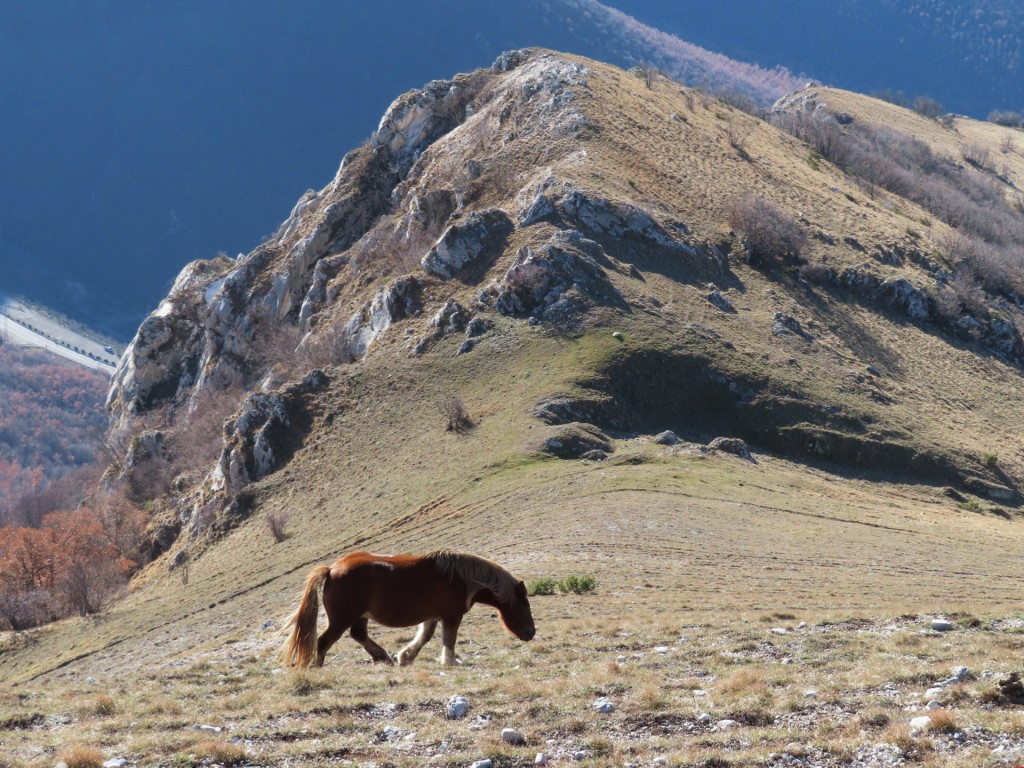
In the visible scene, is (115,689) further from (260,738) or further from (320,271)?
(320,271)

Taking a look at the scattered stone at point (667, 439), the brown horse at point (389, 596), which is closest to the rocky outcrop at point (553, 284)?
the scattered stone at point (667, 439)

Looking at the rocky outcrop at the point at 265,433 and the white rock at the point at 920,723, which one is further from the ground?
the rocky outcrop at the point at 265,433

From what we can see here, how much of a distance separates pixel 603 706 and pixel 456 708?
7.04 ft

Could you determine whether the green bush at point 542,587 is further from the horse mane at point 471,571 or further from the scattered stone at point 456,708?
the scattered stone at point 456,708

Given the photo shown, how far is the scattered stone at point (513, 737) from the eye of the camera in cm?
1246

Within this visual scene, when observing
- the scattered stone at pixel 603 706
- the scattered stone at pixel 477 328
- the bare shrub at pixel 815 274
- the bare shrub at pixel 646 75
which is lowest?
the scattered stone at pixel 603 706

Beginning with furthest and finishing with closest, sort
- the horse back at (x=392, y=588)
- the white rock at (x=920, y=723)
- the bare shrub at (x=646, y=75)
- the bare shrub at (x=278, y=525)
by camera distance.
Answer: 1. the bare shrub at (x=646, y=75)
2. the bare shrub at (x=278, y=525)
3. the horse back at (x=392, y=588)
4. the white rock at (x=920, y=723)

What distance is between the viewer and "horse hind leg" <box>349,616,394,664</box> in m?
18.0

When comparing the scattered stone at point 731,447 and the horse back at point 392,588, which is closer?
the horse back at point 392,588

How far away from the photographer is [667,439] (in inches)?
2485

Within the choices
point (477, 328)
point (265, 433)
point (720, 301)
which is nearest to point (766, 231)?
point (720, 301)

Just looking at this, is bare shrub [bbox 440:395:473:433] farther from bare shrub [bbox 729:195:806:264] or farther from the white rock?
the white rock

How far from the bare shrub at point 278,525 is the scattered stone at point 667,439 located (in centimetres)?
2473

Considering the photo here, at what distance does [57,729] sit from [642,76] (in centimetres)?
14287
